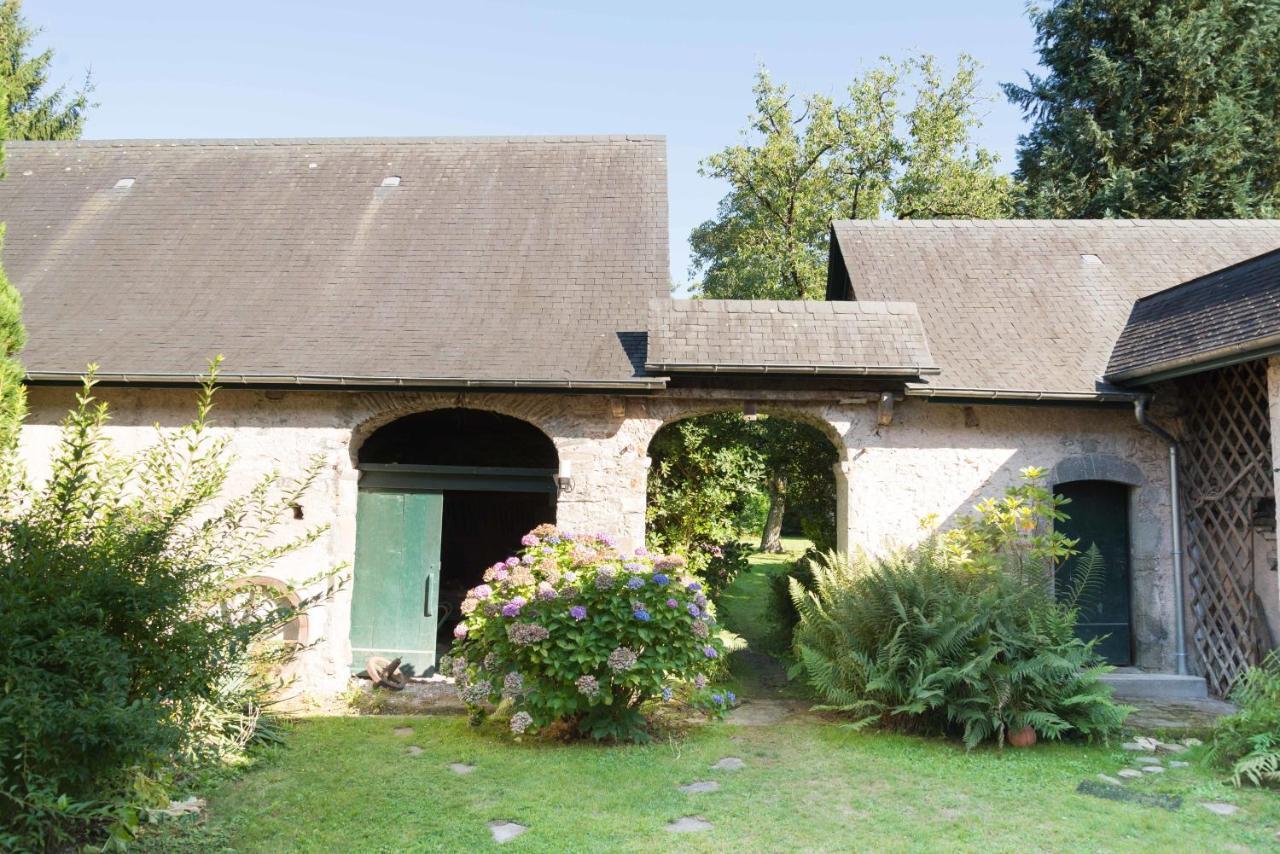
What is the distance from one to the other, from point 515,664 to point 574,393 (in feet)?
9.17

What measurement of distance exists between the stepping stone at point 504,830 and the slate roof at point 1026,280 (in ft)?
17.5

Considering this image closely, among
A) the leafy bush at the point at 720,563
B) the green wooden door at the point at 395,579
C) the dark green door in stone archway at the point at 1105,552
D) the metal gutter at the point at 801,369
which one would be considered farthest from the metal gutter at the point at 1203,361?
the green wooden door at the point at 395,579

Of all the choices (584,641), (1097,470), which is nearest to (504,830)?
(584,641)

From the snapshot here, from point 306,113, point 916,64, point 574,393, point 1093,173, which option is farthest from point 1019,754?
point 916,64

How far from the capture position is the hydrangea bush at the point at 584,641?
6047mm

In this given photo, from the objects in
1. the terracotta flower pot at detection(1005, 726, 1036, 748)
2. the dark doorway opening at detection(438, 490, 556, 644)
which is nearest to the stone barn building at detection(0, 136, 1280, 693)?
the terracotta flower pot at detection(1005, 726, 1036, 748)

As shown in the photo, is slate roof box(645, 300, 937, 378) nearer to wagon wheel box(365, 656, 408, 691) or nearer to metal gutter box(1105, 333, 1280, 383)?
metal gutter box(1105, 333, 1280, 383)

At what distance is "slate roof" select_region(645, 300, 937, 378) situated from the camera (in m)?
7.91

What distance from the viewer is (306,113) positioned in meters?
14.5

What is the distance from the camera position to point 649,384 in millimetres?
7871

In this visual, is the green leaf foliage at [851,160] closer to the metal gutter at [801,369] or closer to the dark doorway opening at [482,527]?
the dark doorway opening at [482,527]

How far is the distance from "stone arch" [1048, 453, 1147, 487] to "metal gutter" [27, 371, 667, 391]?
13.0 ft

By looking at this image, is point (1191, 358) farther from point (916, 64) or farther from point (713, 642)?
point (916, 64)

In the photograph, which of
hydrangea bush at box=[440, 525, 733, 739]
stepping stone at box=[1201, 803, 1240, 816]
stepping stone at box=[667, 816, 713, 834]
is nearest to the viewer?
stepping stone at box=[667, 816, 713, 834]
